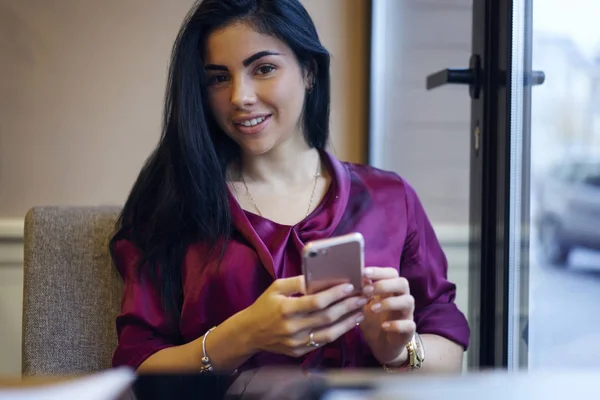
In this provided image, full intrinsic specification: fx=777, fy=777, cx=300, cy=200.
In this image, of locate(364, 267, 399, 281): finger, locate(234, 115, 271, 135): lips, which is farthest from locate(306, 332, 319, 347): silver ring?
locate(234, 115, 271, 135): lips

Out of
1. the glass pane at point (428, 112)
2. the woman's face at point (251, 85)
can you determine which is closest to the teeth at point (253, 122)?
the woman's face at point (251, 85)

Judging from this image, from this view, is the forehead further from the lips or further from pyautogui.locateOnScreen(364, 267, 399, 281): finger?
pyautogui.locateOnScreen(364, 267, 399, 281): finger

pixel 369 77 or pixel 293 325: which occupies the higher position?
pixel 369 77

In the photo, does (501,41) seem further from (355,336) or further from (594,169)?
(355,336)

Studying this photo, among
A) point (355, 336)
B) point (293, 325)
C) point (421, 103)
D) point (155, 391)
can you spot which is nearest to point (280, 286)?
point (293, 325)

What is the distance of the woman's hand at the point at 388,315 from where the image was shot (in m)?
0.98

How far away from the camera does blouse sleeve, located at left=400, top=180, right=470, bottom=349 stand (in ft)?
3.88

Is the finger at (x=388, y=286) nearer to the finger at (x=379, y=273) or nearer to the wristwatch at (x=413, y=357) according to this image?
the finger at (x=379, y=273)

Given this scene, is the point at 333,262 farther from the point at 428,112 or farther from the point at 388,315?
the point at 428,112

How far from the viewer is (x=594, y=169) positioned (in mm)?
1028

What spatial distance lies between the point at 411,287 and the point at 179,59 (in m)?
0.50

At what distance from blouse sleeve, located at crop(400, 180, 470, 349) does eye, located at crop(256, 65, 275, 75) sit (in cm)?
30

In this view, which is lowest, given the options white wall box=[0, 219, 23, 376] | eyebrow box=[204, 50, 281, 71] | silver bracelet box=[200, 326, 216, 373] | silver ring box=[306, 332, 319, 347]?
white wall box=[0, 219, 23, 376]

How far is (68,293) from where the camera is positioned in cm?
120
